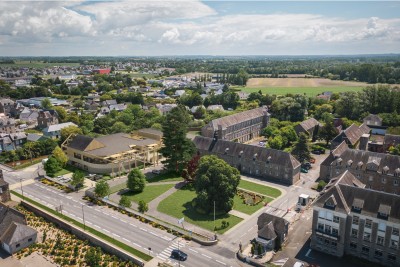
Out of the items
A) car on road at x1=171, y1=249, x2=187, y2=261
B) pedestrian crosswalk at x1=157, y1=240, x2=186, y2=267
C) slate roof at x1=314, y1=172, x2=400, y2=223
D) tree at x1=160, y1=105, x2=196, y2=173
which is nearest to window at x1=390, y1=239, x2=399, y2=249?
slate roof at x1=314, y1=172, x2=400, y2=223

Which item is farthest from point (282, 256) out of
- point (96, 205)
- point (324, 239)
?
point (96, 205)

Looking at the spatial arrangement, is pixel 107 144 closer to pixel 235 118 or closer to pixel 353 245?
pixel 235 118

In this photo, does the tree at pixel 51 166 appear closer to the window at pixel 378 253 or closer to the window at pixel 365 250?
the window at pixel 365 250

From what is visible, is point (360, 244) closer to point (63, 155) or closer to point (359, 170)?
point (359, 170)

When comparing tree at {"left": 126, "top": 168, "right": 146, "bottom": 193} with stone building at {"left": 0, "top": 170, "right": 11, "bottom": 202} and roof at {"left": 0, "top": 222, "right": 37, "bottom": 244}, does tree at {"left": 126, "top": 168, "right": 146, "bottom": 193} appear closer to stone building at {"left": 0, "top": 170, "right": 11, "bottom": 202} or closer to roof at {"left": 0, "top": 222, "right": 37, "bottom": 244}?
roof at {"left": 0, "top": 222, "right": 37, "bottom": 244}

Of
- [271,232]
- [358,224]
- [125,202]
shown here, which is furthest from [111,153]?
[358,224]
